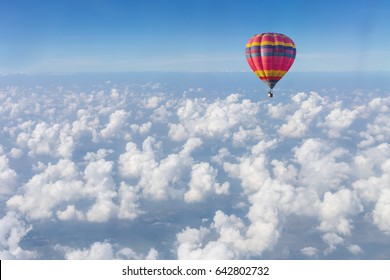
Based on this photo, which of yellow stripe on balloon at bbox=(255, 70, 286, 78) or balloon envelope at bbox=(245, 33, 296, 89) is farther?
yellow stripe on balloon at bbox=(255, 70, 286, 78)

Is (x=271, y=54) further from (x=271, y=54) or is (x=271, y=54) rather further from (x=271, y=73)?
(x=271, y=73)

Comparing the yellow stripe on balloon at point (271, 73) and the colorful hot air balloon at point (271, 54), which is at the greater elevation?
the colorful hot air balloon at point (271, 54)

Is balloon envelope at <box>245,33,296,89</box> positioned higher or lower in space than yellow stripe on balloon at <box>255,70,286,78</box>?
higher

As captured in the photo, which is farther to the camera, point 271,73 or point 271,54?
point 271,73

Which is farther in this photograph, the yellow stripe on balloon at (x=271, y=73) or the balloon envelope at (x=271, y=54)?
the yellow stripe on balloon at (x=271, y=73)

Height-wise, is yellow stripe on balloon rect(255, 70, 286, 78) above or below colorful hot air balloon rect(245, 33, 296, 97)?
below

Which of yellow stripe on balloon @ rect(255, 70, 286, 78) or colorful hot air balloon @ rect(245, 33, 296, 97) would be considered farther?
yellow stripe on balloon @ rect(255, 70, 286, 78)

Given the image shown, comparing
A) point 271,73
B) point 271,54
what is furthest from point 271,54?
point 271,73
